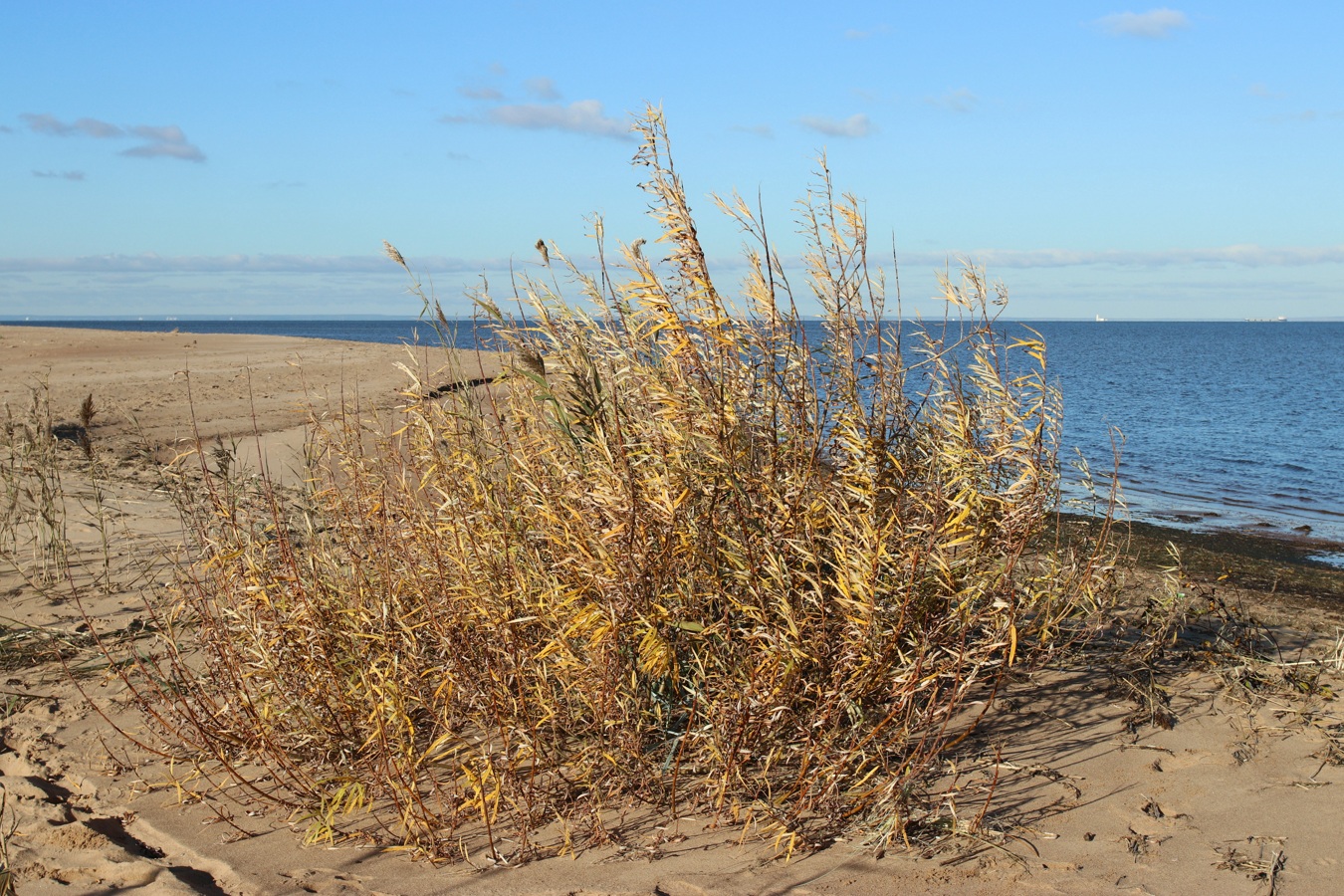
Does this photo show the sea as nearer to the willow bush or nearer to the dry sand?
the willow bush

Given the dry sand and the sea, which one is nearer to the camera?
the dry sand

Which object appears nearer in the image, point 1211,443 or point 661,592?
point 661,592

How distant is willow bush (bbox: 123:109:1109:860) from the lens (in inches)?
155

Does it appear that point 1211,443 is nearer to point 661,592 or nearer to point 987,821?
point 987,821

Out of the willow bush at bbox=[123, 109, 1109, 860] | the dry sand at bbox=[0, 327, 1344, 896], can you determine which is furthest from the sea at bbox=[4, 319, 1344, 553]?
the dry sand at bbox=[0, 327, 1344, 896]

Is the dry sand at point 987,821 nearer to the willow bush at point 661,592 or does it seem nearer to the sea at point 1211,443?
the willow bush at point 661,592

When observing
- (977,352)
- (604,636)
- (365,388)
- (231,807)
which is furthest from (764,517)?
(365,388)

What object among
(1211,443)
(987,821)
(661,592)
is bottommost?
(1211,443)

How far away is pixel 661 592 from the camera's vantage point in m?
3.96

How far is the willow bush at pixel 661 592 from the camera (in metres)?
3.93

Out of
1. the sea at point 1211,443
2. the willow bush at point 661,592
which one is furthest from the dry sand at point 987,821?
the sea at point 1211,443

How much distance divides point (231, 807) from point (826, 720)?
9.07 ft

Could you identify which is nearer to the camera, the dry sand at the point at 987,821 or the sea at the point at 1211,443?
the dry sand at the point at 987,821

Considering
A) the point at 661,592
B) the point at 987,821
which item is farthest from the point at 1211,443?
the point at 661,592
